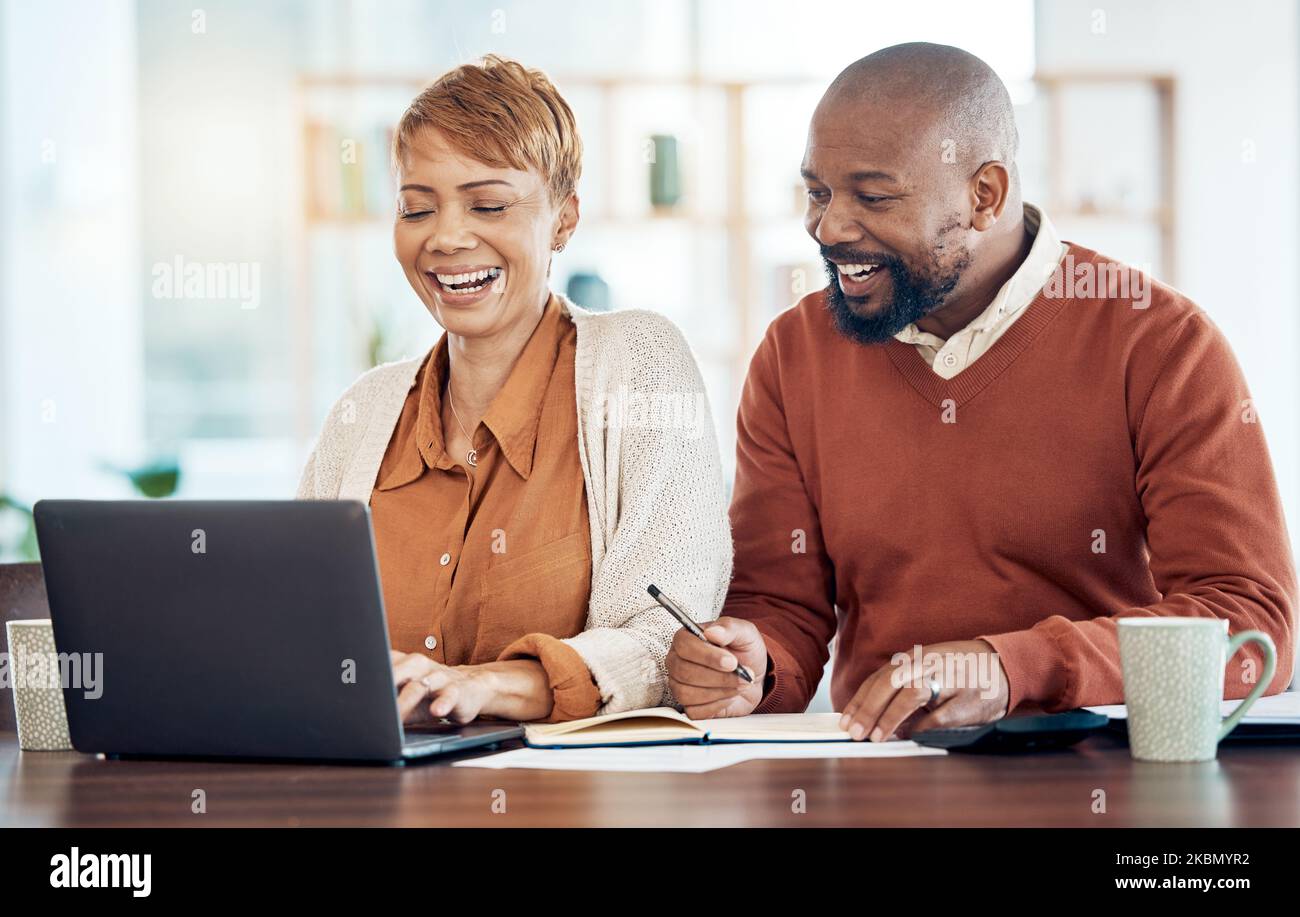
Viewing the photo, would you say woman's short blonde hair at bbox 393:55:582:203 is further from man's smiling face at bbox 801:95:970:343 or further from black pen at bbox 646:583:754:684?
black pen at bbox 646:583:754:684

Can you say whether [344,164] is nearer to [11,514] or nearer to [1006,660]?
[11,514]

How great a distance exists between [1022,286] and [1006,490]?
0.87 feet

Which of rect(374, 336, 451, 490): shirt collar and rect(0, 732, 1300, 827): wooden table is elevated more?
rect(374, 336, 451, 490): shirt collar

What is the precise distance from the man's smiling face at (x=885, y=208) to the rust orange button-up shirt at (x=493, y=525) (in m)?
0.37

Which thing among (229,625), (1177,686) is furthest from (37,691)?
(1177,686)

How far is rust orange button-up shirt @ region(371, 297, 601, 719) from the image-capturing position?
1.68m

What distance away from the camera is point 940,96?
5.93 feet

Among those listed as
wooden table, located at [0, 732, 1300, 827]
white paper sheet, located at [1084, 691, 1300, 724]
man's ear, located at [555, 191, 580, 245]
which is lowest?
white paper sheet, located at [1084, 691, 1300, 724]

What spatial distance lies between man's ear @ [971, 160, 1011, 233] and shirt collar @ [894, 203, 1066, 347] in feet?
0.21

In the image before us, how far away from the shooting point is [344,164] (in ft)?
15.9

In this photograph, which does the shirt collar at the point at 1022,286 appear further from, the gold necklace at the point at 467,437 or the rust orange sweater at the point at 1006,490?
the gold necklace at the point at 467,437

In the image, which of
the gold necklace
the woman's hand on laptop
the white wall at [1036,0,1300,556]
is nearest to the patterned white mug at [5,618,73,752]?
the woman's hand on laptop
